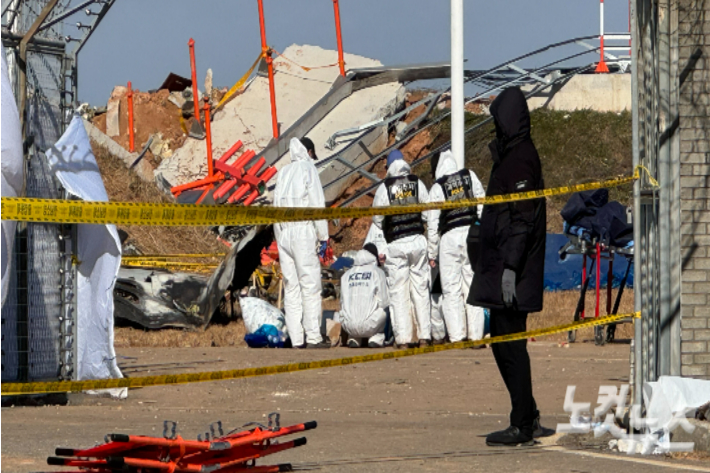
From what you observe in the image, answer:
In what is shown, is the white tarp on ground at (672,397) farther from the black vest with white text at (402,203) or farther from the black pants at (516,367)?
the black vest with white text at (402,203)

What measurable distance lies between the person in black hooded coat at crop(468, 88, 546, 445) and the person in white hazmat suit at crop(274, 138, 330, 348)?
6366 mm

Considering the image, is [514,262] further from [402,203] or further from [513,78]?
[513,78]

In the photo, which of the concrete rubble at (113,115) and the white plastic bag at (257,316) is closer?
the white plastic bag at (257,316)

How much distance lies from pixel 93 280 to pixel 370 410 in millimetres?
2247

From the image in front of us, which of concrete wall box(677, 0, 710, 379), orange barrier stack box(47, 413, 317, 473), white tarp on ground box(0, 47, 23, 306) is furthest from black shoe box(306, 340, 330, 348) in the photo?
orange barrier stack box(47, 413, 317, 473)

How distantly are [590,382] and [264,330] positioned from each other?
499 centimetres

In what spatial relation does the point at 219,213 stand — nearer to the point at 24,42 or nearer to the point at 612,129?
the point at 24,42

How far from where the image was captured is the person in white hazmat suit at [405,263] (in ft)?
42.7

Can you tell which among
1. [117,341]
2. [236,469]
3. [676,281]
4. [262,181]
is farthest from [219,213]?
[262,181]

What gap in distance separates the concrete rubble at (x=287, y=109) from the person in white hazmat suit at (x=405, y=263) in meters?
11.5

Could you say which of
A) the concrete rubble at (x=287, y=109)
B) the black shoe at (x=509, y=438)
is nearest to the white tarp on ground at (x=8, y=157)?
the black shoe at (x=509, y=438)

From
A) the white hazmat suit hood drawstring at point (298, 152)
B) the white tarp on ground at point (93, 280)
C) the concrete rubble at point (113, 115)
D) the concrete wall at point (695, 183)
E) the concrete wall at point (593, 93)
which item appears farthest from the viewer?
the concrete rubble at point (113, 115)

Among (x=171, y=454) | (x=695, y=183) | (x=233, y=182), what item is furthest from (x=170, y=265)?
(x=171, y=454)

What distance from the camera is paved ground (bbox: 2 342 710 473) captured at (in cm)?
607
